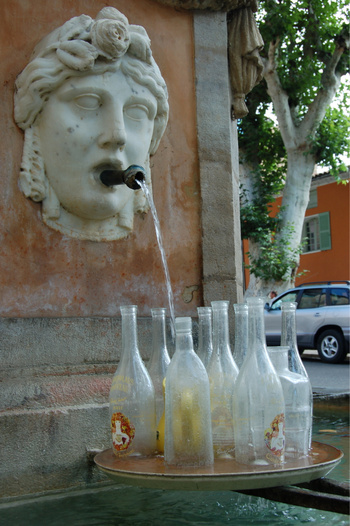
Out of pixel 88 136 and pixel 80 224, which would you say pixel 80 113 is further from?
pixel 80 224

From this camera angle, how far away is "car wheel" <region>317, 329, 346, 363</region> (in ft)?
41.9

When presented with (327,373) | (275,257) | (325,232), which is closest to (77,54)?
(327,373)

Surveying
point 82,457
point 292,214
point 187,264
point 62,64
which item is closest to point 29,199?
point 62,64

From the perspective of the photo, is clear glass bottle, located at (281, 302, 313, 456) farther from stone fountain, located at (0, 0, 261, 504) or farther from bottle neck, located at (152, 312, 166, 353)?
stone fountain, located at (0, 0, 261, 504)

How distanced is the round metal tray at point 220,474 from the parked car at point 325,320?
36.8 feet

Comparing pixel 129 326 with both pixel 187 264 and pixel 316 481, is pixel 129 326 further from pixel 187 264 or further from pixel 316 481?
pixel 187 264

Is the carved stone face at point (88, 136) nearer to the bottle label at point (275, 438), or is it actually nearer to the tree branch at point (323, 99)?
the bottle label at point (275, 438)

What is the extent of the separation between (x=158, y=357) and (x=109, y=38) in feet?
5.25

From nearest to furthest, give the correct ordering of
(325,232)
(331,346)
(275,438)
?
(275,438) → (331,346) → (325,232)

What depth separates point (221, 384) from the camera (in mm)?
2047

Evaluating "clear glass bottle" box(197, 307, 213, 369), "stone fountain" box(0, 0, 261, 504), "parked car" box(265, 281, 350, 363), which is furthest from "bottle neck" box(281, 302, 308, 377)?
"parked car" box(265, 281, 350, 363)

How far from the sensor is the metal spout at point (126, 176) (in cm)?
309

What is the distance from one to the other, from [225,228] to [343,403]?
2376mm

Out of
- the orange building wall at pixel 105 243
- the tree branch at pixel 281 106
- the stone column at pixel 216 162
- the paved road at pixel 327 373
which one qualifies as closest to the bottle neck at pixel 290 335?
the orange building wall at pixel 105 243
